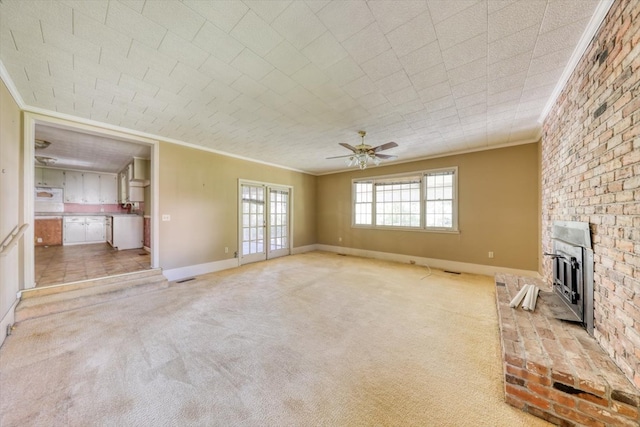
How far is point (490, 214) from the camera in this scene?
4.91 meters

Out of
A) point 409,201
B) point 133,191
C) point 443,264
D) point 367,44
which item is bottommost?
point 443,264

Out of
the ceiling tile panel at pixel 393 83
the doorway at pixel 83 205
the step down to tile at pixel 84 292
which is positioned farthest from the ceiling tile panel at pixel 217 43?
the step down to tile at pixel 84 292

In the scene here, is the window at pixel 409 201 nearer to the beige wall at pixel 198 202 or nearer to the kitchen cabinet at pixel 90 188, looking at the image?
the beige wall at pixel 198 202

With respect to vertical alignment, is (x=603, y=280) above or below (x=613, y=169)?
below

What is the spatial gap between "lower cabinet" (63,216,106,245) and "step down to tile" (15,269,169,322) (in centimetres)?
576

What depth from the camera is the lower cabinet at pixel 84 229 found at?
729 centimetres

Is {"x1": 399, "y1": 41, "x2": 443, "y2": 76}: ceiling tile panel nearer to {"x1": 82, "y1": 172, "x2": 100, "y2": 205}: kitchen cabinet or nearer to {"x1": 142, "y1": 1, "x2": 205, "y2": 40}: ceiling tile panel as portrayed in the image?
{"x1": 142, "y1": 1, "x2": 205, "y2": 40}: ceiling tile panel

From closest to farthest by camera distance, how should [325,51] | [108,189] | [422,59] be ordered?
[325,51], [422,59], [108,189]

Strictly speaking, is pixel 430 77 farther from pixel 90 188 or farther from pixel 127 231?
pixel 90 188

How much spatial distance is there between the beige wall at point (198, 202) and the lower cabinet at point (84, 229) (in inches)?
219

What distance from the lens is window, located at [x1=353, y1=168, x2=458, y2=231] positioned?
5477 mm

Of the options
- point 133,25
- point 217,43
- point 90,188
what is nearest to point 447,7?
point 217,43

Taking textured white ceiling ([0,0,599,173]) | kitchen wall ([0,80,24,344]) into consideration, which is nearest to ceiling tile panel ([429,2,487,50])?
textured white ceiling ([0,0,599,173])

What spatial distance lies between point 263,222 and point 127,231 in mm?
4008
